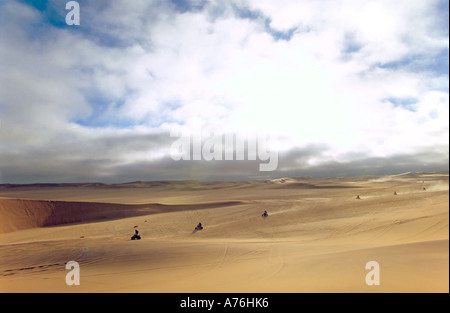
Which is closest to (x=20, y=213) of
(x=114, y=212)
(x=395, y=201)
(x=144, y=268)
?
(x=114, y=212)

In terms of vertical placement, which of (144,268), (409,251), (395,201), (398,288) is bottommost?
(144,268)

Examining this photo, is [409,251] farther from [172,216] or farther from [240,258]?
[172,216]

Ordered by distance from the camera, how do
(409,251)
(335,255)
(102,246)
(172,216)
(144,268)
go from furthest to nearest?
(172,216) < (102,246) < (144,268) < (335,255) < (409,251)

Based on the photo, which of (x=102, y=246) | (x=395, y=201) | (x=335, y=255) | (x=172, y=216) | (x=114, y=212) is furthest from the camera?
(x=114, y=212)

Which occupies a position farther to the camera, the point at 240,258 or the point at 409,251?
the point at 240,258
